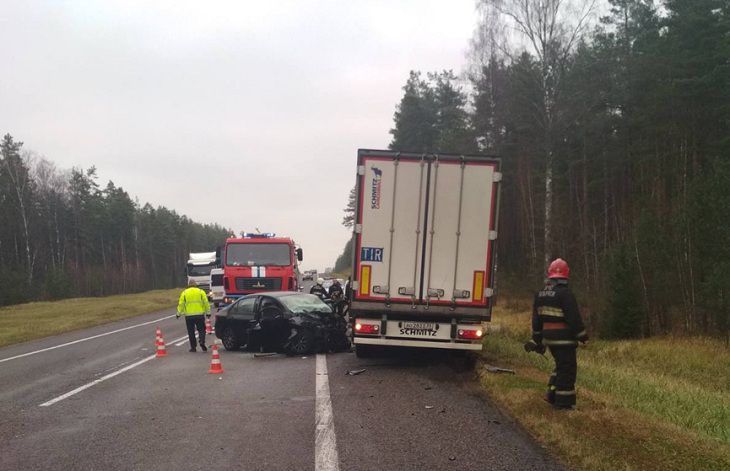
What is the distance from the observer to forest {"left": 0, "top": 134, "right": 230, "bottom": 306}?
2231 inches

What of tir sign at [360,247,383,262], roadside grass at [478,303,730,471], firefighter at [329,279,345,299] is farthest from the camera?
firefighter at [329,279,345,299]

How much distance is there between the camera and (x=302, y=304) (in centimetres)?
1353

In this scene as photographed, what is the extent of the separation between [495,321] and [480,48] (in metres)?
12.6

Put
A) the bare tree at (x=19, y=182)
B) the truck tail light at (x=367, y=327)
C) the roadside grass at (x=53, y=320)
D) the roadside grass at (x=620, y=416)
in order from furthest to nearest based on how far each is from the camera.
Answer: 1. the bare tree at (x=19, y=182)
2. the roadside grass at (x=53, y=320)
3. the truck tail light at (x=367, y=327)
4. the roadside grass at (x=620, y=416)

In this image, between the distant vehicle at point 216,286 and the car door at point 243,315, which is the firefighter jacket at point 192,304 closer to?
the car door at point 243,315

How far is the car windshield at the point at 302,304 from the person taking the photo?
13.3 meters

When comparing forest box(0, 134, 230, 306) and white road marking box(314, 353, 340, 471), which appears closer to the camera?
white road marking box(314, 353, 340, 471)

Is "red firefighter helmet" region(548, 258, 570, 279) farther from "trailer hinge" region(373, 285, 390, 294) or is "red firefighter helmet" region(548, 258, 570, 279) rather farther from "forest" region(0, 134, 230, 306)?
"forest" region(0, 134, 230, 306)

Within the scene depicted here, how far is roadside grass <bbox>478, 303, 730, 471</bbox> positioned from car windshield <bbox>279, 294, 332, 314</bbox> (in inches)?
147

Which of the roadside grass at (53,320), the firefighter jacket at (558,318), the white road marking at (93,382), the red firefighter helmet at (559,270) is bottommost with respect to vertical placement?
the roadside grass at (53,320)

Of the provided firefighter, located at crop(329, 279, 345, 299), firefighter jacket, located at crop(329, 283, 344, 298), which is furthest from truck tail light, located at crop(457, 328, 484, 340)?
firefighter jacket, located at crop(329, 283, 344, 298)

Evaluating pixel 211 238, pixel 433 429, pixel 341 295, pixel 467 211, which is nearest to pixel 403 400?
pixel 433 429

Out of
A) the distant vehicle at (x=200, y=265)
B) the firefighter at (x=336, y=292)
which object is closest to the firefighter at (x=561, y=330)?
the firefighter at (x=336, y=292)

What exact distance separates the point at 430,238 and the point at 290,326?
14.3 feet
